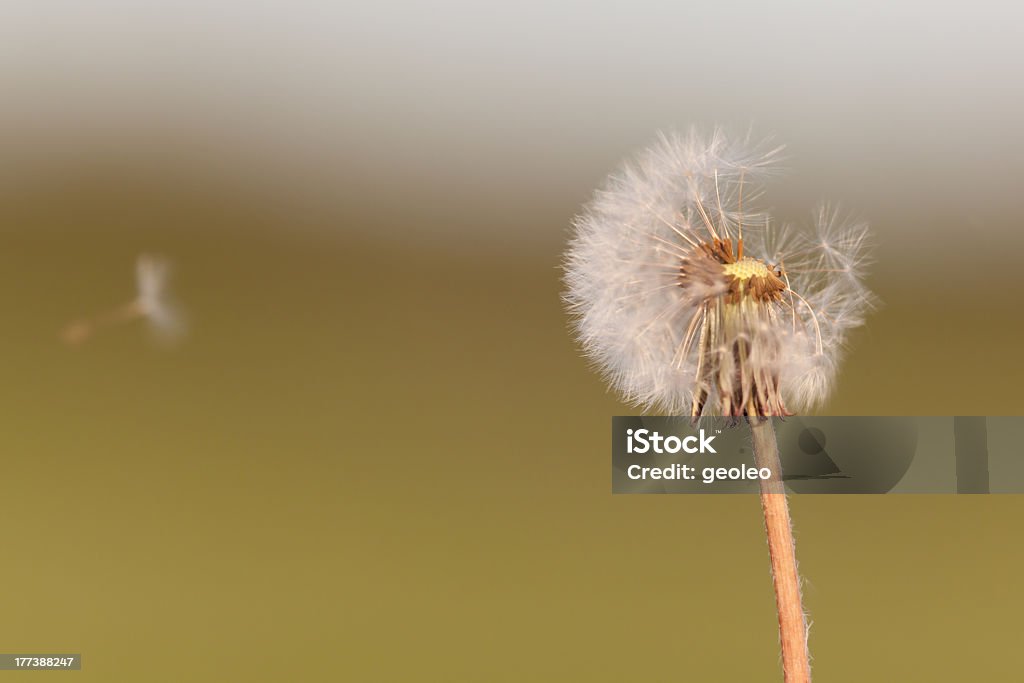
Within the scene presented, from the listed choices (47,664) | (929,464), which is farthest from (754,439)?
(47,664)

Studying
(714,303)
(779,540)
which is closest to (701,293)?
(714,303)

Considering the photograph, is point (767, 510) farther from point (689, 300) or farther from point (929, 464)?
point (929, 464)

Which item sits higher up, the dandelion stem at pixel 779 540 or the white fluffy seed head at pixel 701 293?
the white fluffy seed head at pixel 701 293

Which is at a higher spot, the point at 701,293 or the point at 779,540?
Result: the point at 701,293

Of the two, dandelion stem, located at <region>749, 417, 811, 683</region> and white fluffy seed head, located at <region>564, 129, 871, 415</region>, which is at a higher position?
white fluffy seed head, located at <region>564, 129, 871, 415</region>

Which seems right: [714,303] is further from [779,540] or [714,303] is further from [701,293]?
[779,540]
